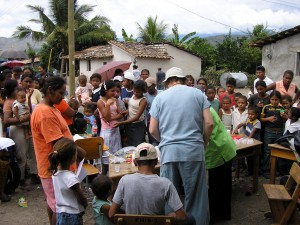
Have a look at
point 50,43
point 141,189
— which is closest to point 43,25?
point 50,43

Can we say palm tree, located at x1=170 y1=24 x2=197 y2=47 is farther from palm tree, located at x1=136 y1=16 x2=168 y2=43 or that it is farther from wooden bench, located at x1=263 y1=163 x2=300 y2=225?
wooden bench, located at x1=263 y1=163 x2=300 y2=225

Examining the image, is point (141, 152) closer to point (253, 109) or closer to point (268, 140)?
point (253, 109)

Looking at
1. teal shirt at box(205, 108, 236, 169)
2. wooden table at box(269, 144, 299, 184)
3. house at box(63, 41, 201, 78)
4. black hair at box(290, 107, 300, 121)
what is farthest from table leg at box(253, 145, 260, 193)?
house at box(63, 41, 201, 78)

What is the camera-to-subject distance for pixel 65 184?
3275 mm

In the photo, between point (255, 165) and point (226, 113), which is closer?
point (255, 165)

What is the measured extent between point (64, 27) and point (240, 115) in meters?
27.9

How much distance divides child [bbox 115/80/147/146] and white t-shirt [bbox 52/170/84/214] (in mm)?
2593

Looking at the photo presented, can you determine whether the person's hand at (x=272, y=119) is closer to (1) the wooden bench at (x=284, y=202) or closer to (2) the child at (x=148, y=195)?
(1) the wooden bench at (x=284, y=202)

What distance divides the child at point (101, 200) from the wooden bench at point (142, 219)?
2.36ft

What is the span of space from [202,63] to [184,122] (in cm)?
A: 3078

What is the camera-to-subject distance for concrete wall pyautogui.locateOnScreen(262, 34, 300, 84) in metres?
14.1

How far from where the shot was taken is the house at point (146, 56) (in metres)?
27.8

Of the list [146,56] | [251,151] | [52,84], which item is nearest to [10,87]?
[52,84]

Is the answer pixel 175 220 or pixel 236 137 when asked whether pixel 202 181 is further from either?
pixel 236 137
